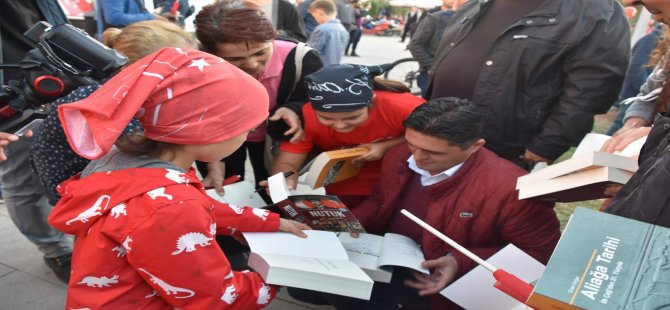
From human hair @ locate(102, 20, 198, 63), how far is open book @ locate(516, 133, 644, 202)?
1244 mm

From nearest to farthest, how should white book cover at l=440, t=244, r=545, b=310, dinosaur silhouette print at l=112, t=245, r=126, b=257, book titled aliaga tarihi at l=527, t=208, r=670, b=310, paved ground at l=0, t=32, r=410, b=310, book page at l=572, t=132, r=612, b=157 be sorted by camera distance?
1. book titled aliaga tarihi at l=527, t=208, r=670, b=310
2. dinosaur silhouette print at l=112, t=245, r=126, b=257
3. white book cover at l=440, t=244, r=545, b=310
4. book page at l=572, t=132, r=612, b=157
5. paved ground at l=0, t=32, r=410, b=310

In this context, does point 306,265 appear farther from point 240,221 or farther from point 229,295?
point 240,221

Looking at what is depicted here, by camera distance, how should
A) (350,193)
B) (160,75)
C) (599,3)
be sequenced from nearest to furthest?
(160,75)
(599,3)
(350,193)

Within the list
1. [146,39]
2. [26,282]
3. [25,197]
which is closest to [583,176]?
[146,39]

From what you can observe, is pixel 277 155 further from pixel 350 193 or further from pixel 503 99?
pixel 503 99

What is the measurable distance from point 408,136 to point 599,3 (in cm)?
99

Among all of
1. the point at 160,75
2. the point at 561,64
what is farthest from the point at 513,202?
the point at 160,75

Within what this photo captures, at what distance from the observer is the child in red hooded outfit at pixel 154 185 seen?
1.03 metres

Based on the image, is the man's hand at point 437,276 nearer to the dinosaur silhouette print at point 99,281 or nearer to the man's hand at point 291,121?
the man's hand at point 291,121

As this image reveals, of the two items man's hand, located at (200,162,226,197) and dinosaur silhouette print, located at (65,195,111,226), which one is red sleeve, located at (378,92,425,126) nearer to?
man's hand, located at (200,162,226,197)

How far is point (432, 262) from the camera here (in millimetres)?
1612

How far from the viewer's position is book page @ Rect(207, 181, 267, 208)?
1.89 m

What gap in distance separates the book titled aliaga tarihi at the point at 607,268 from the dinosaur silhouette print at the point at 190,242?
2.46 feet

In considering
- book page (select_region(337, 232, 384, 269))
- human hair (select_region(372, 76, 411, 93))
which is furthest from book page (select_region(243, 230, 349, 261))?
human hair (select_region(372, 76, 411, 93))
